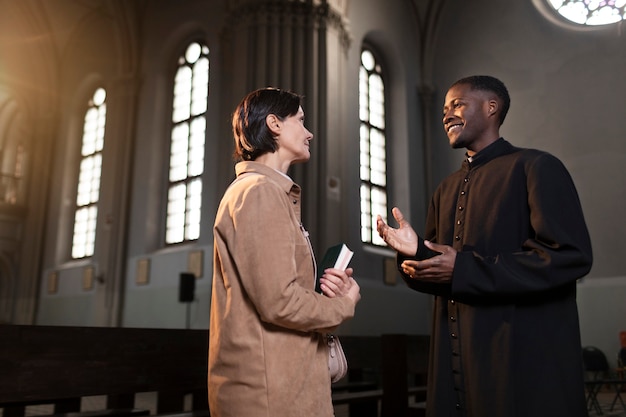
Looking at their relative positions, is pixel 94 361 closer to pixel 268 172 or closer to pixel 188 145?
pixel 268 172

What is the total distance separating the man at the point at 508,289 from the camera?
167 centimetres

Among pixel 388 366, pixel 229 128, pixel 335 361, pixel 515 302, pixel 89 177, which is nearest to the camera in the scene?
pixel 515 302

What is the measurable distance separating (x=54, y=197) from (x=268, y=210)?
15796 millimetres

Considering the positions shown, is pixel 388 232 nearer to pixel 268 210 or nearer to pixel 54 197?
pixel 268 210

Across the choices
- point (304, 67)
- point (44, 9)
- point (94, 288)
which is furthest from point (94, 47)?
point (304, 67)

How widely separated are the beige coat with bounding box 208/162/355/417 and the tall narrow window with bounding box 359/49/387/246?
991 centimetres

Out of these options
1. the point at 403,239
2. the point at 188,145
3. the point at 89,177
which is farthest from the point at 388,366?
the point at 89,177

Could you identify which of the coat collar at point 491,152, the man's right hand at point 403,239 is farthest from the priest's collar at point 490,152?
the man's right hand at point 403,239

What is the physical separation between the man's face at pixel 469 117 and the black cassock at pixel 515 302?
5.4 inches

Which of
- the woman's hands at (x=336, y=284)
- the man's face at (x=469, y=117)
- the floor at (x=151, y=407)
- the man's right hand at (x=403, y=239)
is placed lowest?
the floor at (x=151, y=407)

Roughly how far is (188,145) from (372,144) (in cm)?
391

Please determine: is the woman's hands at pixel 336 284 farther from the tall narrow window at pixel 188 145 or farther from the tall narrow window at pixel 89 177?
the tall narrow window at pixel 89 177

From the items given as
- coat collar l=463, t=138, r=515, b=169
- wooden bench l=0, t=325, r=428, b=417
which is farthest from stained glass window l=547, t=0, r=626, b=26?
coat collar l=463, t=138, r=515, b=169

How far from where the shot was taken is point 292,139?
195cm
